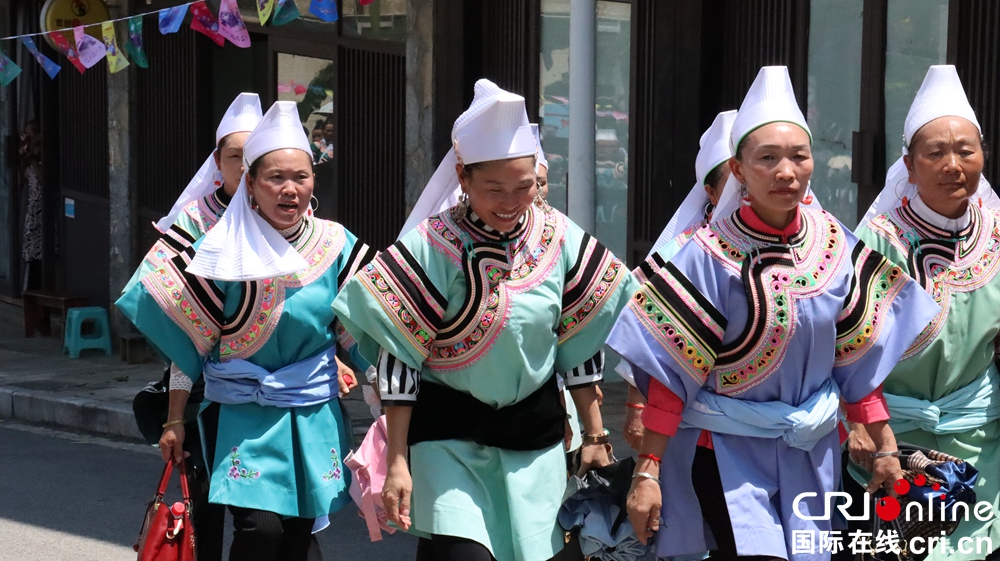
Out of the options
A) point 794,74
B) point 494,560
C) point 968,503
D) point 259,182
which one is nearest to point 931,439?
point 968,503

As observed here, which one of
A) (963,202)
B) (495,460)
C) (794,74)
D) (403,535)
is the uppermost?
(794,74)

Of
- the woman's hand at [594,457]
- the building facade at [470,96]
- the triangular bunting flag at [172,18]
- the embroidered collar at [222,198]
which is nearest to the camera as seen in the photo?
the woman's hand at [594,457]

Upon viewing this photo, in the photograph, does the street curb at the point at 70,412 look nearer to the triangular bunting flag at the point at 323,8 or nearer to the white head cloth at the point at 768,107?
the triangular bunting flag at the point at 323,8

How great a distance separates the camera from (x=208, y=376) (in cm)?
503

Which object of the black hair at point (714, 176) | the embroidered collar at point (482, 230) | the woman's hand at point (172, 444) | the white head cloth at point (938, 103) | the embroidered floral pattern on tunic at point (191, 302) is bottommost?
the woman's hand at point (172, 444)

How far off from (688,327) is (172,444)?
203cm

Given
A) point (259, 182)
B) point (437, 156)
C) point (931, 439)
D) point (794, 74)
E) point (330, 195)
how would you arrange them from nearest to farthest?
point (931, 439), point (259, 182), point (794, 74), point (437, 156), point (330, 195)

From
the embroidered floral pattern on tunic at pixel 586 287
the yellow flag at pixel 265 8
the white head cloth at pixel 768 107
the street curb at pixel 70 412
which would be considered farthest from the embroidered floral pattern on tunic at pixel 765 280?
the yellow flag at pixel 265 8

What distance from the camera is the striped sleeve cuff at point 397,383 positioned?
406 cm

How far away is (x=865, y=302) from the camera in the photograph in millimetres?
3943

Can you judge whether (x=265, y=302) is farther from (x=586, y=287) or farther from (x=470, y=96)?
(x=470, y=96)

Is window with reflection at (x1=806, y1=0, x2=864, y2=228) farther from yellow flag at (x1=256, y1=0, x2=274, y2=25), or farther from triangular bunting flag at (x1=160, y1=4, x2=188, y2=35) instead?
triangular bunting flag at (x1=160, y1=4, x2=188, y2=35)

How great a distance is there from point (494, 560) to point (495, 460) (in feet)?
0.90

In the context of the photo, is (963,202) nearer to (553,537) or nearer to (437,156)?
(553,537)
